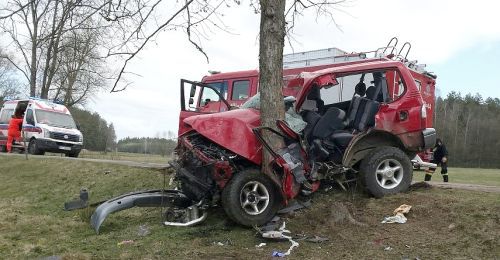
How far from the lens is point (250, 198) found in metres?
6.77

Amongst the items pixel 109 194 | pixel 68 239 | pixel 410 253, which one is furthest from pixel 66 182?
pixel 410 253

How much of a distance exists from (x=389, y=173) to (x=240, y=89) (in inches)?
370

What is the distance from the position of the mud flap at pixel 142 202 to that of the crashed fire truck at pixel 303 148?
0.6 inches

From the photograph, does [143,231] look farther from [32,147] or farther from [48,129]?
[32,147]

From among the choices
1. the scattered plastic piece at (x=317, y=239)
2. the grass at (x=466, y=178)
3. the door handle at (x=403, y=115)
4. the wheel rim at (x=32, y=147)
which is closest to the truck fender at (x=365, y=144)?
the door handle at (x=403, y=115)

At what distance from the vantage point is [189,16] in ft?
27.0

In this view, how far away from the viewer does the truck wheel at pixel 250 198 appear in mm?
6598

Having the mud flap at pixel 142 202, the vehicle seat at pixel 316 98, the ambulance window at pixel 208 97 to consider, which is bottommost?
the mud flap at pixel 142 202

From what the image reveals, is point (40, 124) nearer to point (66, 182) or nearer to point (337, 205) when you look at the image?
point (66, 182)

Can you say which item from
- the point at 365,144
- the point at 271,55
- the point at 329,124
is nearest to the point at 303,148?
the point at 329,124

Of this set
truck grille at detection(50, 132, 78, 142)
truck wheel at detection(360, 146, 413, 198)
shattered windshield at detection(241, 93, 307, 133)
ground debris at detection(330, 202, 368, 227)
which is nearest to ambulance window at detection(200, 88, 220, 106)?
shattered windshield at detection(241, 93, 307, 133)

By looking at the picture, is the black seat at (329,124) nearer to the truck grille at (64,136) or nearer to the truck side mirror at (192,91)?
the truck side mirror at (192,91)

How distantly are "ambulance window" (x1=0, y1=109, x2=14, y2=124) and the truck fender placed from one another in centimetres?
1866

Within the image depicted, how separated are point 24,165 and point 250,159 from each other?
10318mm
